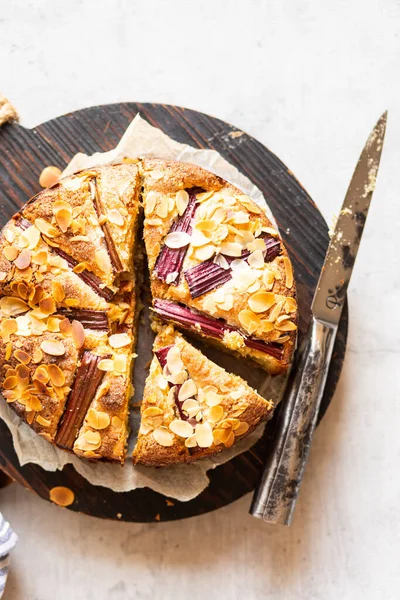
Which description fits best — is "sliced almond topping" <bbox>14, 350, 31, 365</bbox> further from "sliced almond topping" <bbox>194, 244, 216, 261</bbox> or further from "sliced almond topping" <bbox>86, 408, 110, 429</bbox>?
"sliced almond topping" <bbox>194, 244, 216, 261</bbox>

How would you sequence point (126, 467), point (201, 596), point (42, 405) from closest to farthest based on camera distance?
1. point (42, 405)
2. point (126, 467)
3. point (201, 596)

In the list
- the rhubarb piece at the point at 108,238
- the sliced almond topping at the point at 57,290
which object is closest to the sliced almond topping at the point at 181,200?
the rhubarb piece at the point at 108,238

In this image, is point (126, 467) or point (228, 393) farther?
point (126, 467)

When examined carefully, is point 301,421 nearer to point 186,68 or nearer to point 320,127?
point 320,127

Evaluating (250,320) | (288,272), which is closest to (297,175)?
(288,272)

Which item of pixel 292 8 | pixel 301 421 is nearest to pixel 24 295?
pixel 301 421

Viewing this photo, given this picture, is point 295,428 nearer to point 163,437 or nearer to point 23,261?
point 163,437
